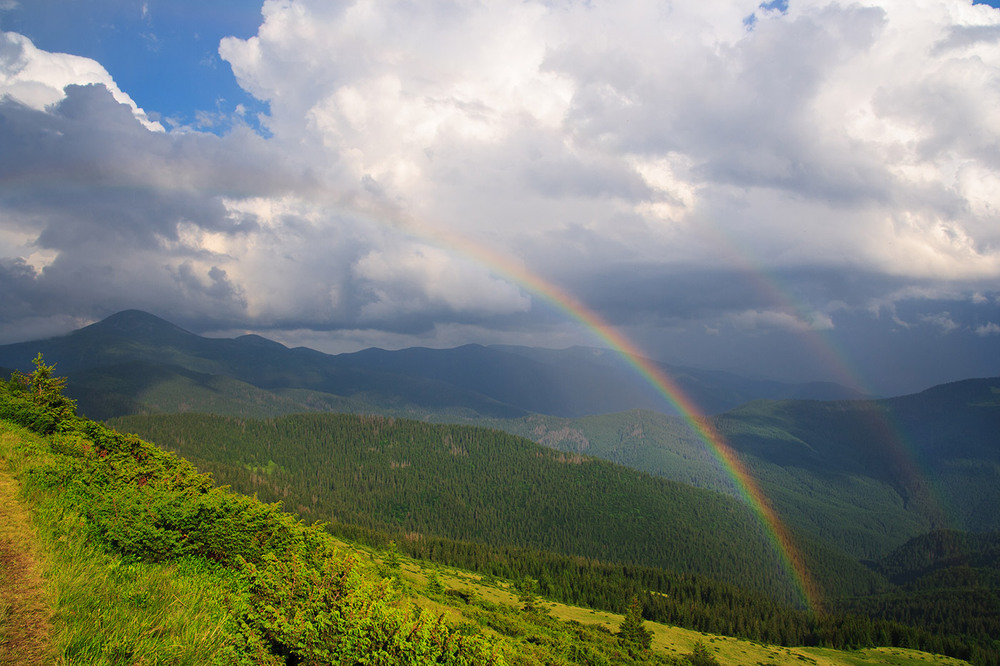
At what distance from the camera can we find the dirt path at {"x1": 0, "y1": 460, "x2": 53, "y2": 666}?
7875mm

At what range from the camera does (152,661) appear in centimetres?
857

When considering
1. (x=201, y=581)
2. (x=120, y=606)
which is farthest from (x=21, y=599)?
(x=201, y=581)

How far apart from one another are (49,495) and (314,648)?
1302cm

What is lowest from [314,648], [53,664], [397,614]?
[314,648]

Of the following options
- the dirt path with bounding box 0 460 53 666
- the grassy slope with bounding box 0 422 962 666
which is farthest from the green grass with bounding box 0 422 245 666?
the dirt path with bounding box 0 460 53 666

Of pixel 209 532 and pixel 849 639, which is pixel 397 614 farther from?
pixel 849 639

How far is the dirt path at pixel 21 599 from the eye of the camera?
788cm

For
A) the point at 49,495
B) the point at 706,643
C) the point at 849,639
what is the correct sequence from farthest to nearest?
1. the point at 849,639
2. the point at 706,643
3. the point at 49,495

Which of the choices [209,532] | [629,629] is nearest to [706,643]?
[629,629]

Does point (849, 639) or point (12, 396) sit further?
point (849, 639)

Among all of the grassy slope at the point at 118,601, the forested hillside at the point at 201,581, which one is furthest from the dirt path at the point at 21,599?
the forested hillside at the point at 201,581

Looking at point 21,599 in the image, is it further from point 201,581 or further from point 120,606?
point 201,581

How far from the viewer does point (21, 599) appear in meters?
9.21

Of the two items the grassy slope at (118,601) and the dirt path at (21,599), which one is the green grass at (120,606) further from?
the dirt path at (21,599)
